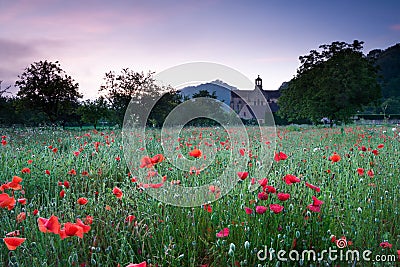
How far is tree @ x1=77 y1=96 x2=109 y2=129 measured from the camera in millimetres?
18766

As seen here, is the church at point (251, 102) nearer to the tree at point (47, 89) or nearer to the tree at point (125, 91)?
the tree at point (125, 91)

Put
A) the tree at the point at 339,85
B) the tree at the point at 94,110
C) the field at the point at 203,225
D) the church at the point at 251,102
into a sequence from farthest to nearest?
1. the tree at the point at 94,110
2. the tree at the point at 339,85
3. the church at the point at 251,102
4. the field at the point at 203,225

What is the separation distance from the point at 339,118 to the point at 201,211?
1585 cm

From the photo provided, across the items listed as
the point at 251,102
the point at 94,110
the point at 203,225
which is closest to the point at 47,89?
the point at 94,110

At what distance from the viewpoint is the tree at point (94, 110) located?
1877 cm

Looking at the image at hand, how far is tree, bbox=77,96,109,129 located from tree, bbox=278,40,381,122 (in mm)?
11176

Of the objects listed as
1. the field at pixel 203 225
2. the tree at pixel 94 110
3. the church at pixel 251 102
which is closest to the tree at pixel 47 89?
the tree at pixel 94 110

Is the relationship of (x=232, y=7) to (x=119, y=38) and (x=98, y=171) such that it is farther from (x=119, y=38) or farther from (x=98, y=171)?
(x=98, y=171)

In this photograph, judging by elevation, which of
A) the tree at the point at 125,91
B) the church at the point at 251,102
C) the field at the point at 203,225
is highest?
the tree at the point at 125,91

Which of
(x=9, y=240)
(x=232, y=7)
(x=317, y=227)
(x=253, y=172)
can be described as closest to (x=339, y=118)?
(x=232, y=7)

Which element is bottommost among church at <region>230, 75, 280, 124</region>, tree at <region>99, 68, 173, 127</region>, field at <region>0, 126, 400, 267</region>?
field at <region>0, 126, 400, 267</region>

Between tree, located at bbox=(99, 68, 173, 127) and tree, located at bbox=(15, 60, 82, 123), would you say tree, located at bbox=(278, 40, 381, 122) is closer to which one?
tree, located at bbox=(99, 68, 173, 127)

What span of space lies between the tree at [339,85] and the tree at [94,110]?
1118 centimetres

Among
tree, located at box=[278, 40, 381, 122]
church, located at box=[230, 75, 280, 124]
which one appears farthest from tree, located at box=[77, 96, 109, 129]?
tree, located at box=[278, 40, 381, 122]
